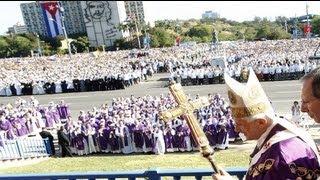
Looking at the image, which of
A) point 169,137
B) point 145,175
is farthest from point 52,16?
point 145,175

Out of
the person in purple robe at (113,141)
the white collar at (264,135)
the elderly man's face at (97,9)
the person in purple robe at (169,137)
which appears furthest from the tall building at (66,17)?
the white collar at (264,135)

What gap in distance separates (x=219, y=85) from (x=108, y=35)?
104527mm

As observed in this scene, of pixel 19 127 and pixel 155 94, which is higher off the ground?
pixel 19 127

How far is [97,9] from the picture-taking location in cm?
13638

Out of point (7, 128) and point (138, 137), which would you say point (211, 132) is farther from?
point (7, 128)

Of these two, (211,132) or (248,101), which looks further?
(211,132)

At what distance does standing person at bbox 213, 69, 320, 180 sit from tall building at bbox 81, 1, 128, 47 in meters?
130

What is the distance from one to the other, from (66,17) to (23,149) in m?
163

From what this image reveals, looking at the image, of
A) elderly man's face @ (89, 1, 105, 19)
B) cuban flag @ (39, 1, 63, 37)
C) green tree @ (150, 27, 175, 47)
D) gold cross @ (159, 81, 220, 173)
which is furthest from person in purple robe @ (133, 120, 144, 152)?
elderly man's face @ (89, 1, 105, 19)

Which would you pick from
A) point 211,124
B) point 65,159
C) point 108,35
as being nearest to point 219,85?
point 211,124

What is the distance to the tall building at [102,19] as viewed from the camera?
132750 mm

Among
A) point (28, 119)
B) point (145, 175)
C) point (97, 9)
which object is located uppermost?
point (97, 9)

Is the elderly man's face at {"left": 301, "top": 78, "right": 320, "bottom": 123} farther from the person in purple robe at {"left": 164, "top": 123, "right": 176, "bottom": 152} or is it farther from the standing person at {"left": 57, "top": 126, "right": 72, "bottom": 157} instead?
the standing person at {"left": 57, "top": 126, "right": 72, "bottom": 157}

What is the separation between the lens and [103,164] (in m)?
14.4
